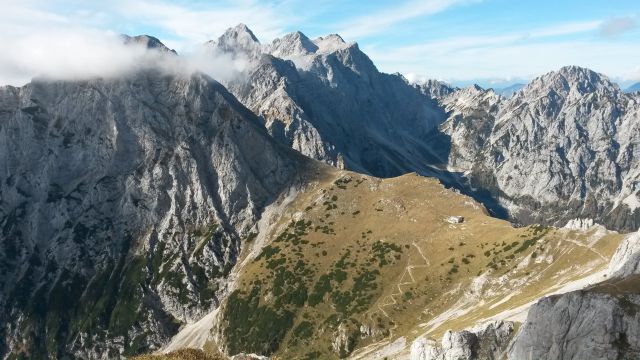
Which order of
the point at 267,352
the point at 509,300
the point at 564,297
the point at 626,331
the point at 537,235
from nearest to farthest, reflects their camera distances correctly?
the point at 626,331
the point at 564,297
the point at 509,300
the point at 537,235
the point at 267,352

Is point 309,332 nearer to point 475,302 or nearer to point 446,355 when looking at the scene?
point 475,302

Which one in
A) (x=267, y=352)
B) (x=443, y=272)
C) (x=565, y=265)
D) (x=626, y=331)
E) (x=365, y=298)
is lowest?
(x=267, y=352)

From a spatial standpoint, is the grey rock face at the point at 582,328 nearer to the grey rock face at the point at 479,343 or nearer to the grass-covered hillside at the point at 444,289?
the grey rock face at the point at 479,343

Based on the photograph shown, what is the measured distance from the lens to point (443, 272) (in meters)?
180

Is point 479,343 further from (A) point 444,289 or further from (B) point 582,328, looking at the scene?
(A) point 444,289

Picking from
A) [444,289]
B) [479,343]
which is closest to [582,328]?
[479,343]

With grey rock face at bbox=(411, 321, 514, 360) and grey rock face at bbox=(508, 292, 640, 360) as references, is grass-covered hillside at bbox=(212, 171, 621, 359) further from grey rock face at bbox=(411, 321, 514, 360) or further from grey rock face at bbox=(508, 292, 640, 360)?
grey rock face at bbox=(508, 292, 640, 360)

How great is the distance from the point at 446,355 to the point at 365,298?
98165 millimetres

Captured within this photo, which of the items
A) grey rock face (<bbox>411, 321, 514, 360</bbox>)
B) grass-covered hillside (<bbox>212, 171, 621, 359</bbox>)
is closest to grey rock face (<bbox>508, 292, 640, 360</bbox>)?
grey rock face (<bbox>411, 321, 514, 360</bbox>)

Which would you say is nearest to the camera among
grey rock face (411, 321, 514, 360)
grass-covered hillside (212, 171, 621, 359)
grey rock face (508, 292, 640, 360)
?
grey rock face (508, 292, 640, 360)

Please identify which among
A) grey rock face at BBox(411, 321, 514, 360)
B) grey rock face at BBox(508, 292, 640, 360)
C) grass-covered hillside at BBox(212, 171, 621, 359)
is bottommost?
grass-covered hillside at BBox(212, 171, 621, 359)

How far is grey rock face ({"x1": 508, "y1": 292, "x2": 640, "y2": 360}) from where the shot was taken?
5850 centimetres

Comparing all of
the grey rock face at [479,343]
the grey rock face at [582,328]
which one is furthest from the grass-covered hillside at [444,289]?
the grey rock face at [582,328]

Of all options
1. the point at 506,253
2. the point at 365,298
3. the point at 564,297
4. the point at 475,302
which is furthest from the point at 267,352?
the point at 564,297
